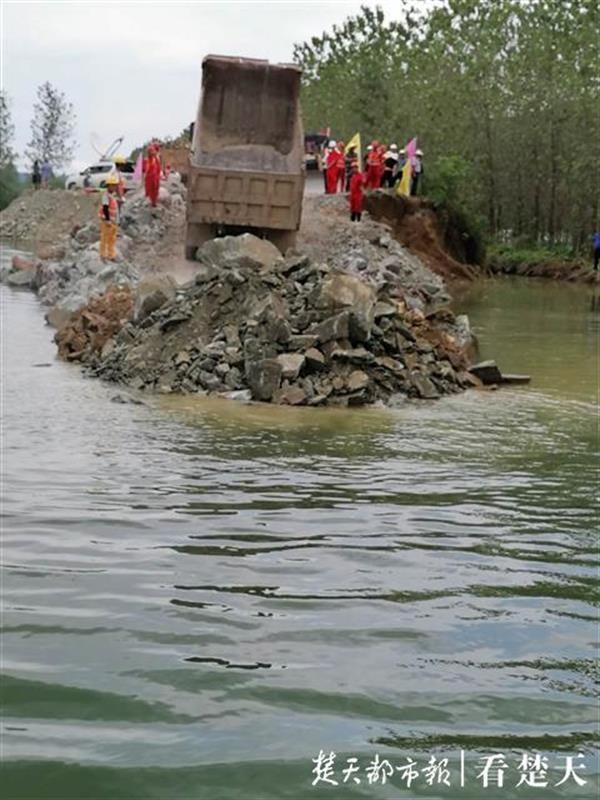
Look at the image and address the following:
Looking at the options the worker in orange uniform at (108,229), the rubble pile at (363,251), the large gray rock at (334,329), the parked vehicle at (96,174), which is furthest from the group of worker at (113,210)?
the parked vehicle at (96,174)

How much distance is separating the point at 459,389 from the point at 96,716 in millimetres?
9867

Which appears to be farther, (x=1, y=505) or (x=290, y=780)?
(x=1, y=505)

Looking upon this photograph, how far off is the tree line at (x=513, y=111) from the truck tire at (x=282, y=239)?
22.7 meters

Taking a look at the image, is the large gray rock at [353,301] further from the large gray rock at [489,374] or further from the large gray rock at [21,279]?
the large gray rock at [21,279]

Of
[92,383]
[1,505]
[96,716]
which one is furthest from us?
[92,383]

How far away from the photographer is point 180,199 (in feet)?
83.2

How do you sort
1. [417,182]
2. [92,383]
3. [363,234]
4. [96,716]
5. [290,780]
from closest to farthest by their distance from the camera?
[290,780] < [96,716] < [92,383] < [363,234] < [417,182]

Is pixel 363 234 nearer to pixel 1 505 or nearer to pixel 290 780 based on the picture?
pixel 1 505

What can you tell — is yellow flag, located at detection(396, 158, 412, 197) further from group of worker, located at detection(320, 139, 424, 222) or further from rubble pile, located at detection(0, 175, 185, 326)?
rubble pile, located at detection(0, 175, 185, 326)

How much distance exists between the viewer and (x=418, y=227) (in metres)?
31.0

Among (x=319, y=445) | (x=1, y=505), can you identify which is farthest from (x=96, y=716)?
(x=319, y=445)

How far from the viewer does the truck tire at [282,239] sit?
829 inches

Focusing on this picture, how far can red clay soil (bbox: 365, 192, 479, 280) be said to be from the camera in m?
29.8

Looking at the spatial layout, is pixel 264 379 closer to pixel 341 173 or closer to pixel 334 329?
pixel 334 329
